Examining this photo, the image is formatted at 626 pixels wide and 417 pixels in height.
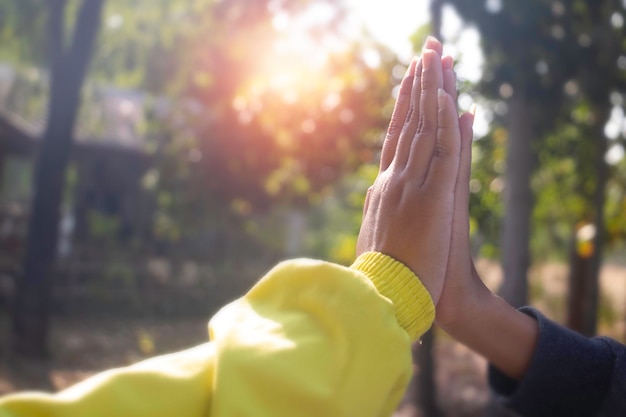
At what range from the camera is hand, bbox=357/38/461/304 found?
1192 millimetres

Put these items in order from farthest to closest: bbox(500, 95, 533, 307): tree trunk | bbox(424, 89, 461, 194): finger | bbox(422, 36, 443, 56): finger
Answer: bbox(500, 95, 533, 307): tree trunk
bbox(422, 36, 443, 56): finger
bbox(424, 89, 461, 194): finger

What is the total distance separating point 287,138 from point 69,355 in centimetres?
441

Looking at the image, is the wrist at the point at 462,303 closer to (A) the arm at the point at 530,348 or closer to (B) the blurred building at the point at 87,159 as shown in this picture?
(A) the arm at the point at 530,348

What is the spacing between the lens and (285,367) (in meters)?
0.97

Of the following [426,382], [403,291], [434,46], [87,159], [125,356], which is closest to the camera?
[403,291]

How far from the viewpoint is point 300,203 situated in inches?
555

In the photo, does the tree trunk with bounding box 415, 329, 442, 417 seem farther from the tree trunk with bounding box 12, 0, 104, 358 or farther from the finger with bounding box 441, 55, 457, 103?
the finger with bounding box 441, 55, 457, 103

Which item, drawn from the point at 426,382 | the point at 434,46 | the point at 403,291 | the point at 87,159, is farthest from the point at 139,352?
the point at 403,291

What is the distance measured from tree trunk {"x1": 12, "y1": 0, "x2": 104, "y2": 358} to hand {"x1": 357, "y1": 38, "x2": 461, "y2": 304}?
8.51 meters

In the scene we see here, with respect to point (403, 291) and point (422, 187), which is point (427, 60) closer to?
point (422, 187)

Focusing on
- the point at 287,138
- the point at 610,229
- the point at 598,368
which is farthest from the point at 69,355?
the point at 598,368

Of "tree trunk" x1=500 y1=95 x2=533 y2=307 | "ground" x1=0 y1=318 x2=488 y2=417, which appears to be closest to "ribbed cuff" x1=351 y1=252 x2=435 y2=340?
"tree trunk" x1=500 y1=95 x2=533 y2=307

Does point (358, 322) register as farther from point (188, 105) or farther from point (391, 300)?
point (188, 105)

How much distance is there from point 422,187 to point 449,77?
0.23 meters
